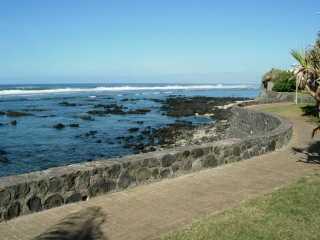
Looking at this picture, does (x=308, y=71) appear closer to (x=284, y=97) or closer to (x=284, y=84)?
(x=284, y=97)

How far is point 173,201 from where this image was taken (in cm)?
666

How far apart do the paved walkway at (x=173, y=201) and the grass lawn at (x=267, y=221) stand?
34 centimetres

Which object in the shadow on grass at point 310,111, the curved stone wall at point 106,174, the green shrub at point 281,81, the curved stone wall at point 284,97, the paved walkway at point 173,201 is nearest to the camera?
the paved walkway at point 173,201

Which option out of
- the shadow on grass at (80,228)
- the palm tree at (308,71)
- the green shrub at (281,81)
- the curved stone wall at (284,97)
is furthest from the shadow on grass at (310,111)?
the shadow on grass at (80,228)

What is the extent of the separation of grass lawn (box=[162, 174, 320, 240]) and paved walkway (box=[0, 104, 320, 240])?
34cm

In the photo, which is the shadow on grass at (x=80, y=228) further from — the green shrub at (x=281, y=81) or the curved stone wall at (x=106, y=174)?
the green shrub at (x=281, y=81)

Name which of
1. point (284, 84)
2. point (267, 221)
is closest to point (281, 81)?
point (284, 84)

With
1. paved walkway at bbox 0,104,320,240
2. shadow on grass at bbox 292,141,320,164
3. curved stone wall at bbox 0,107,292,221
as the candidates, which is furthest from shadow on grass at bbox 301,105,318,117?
paved walkway at bbox 0,104,320,240

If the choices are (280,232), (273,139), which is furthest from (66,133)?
(280,232)

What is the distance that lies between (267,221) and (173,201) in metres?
1.63

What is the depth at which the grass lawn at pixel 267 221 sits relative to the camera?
16.7ft

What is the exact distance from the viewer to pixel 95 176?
6879 millimetres

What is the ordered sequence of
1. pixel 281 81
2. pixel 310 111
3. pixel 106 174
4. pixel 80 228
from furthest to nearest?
1. pixel 281 81
2. pixel 310 111
3. pixel 106 174
4. pixel 80 228

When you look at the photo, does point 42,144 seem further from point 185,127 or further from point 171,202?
point 171,202
